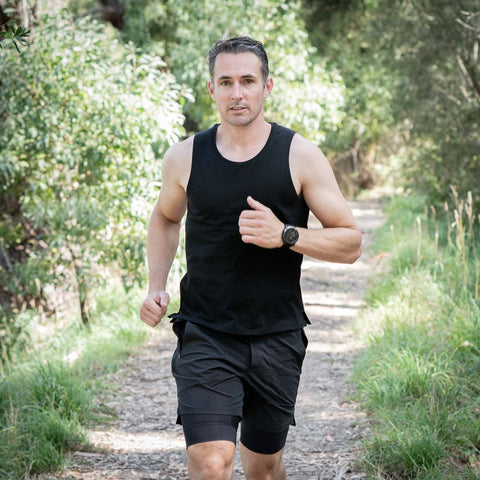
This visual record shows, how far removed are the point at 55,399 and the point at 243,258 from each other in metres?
2.58

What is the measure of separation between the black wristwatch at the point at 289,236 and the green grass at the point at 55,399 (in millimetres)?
2185

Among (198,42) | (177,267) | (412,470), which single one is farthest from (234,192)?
(198,42)

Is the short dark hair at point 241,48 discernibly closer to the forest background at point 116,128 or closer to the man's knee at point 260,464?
the forest background at point 116,128

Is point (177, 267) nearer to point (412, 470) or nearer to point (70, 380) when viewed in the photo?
point (70, 380)

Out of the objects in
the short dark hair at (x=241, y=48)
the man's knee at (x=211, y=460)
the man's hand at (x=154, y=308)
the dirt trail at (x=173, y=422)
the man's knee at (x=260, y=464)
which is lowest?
the dirt trail at (x=173, y=422)

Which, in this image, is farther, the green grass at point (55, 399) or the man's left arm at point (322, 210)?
the green grass at point (55, 399)

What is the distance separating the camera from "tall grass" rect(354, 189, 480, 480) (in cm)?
390

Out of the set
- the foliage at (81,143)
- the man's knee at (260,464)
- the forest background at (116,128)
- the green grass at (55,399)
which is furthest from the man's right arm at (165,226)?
the foliage at (81,143)

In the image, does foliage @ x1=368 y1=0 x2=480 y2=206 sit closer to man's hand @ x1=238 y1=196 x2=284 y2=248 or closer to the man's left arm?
the man's left arm

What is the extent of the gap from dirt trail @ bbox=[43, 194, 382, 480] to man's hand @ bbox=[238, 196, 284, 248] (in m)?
1.83

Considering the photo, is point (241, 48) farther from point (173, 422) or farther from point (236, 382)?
point (173, 422)

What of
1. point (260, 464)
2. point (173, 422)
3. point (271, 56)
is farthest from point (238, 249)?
point (271, 56)

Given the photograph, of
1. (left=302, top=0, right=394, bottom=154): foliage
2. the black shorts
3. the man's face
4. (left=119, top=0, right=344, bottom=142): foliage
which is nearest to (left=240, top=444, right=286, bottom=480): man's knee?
the black shorts

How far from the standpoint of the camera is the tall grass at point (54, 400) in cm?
421
